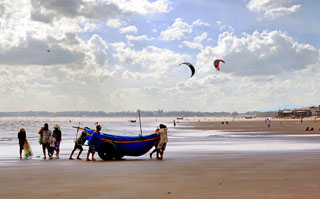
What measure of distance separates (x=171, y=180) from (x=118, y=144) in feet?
21.8

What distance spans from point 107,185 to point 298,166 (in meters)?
6.63

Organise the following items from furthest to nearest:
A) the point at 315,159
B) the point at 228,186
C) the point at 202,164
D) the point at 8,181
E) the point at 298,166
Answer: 1. the point at 315,159
2. the point at 202,164
3. the point at 298,166
4. the point at 8,181
5. the point at 228,186

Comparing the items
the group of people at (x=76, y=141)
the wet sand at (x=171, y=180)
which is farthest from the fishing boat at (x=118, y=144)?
the wet sand at (x=171, y=180)

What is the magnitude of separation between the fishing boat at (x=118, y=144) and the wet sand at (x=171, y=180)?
5.98 ft

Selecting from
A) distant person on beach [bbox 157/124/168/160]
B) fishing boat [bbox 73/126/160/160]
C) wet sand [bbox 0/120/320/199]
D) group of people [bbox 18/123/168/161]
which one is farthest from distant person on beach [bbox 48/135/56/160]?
distant person on beach [bbox 157/124/168/160]

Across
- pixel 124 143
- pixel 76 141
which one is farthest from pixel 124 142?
pixel 76 141

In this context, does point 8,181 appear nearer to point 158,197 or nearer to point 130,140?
point 158,197

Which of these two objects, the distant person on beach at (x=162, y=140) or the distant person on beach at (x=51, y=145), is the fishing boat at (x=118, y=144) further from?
the distant person on beach at (x=51, y=145)

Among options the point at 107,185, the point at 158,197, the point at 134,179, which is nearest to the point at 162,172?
the point at 134,179

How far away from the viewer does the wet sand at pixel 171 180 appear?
8555 millimetres

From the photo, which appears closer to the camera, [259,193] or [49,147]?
[259,193]

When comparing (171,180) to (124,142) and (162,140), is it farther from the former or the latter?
(124,142)

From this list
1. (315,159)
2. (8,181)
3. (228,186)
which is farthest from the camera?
(315,159)

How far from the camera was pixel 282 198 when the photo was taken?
7910 mm
